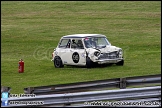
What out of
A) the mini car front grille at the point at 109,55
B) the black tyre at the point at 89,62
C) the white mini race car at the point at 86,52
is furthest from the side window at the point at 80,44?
the mini car front grille at the point at 109,55

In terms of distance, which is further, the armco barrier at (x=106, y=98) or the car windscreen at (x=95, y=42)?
the car windscreen at (x=95, y=42)

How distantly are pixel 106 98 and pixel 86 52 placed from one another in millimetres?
12734

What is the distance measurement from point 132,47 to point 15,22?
18928mm

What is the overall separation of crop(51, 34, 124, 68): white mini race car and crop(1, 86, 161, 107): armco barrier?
1211 cm

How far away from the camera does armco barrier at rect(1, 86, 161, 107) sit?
12.3 m

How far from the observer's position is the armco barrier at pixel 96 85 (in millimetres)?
14508

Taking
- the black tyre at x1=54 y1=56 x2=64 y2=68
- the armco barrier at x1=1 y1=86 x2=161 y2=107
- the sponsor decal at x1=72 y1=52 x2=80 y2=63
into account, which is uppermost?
the sponsor decal at x1=72 y1=52 x2=80 y2=63

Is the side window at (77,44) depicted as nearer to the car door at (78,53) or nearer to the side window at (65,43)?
the car door at (78,53)

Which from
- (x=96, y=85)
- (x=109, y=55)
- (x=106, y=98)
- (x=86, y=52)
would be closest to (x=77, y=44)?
(x=86, y=52)

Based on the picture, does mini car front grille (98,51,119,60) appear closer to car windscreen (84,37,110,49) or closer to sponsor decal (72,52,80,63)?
car windscreen (84,37,110,49)

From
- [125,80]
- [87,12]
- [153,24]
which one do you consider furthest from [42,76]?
[87,12]

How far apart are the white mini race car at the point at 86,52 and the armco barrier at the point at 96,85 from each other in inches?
399

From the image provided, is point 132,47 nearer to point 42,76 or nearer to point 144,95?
point 42,76

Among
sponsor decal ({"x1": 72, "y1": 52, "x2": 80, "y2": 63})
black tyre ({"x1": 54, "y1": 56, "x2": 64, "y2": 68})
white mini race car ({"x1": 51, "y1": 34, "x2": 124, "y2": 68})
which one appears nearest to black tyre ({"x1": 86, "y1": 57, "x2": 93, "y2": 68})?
white mini race car ({"x1": 51, "y1": 34, "x2": 124, "y2": 68})
